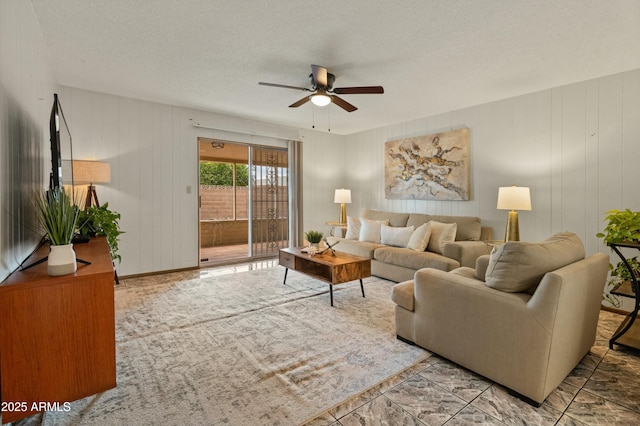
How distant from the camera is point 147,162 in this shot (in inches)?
177

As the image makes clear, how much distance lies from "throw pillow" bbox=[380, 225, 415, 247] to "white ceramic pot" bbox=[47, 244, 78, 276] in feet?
12.6

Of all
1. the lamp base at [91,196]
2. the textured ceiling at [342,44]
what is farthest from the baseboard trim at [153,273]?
the textured ceiling at [342,44]

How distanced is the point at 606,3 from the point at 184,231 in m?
5.21

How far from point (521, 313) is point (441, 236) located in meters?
2.49

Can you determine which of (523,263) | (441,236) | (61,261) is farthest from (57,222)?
(441,236)

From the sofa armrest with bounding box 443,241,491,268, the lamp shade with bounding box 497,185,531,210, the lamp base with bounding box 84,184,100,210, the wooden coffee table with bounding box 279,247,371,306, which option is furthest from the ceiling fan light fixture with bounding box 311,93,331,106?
the lamp base with bounding box 84,184,100,210

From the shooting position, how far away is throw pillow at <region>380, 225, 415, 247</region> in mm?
4492

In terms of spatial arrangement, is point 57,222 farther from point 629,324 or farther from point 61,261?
point 629,324

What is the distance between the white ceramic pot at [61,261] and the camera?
146 centimetres

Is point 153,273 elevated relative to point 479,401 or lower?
elevated

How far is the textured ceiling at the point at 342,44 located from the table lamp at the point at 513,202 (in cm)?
126

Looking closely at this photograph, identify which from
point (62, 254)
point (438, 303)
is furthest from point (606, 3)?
point (62, 254)

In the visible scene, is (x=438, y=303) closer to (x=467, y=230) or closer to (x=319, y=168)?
(x=467, y=230)

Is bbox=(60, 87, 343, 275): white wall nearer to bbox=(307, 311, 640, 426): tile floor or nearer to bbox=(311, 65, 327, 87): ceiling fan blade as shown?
bbox=(311, 65, 327, 87): ceiling fan blade
